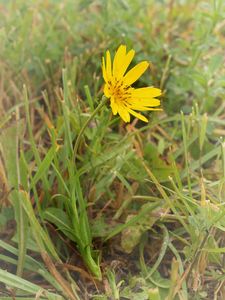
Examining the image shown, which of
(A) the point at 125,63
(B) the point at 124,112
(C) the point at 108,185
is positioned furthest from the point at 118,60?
(C) the point at 108,185

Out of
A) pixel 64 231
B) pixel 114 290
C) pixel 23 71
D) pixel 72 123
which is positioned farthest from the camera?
pixel 23 71

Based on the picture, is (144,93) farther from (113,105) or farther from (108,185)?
(108,185)

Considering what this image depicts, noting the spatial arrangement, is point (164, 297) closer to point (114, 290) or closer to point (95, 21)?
point (114, 290)

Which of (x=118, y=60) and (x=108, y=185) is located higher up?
(x=118, y=60)

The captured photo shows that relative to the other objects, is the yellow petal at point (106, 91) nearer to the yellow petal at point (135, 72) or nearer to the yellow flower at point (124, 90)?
the yellow flower at point (124, 90)

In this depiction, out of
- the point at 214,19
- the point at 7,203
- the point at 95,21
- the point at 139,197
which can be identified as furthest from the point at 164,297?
the point at 95,21

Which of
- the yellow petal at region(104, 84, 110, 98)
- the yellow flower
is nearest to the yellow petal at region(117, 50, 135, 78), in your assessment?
the yellow flower

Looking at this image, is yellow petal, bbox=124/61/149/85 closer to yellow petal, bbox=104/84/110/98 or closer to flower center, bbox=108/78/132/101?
flower center, bbox=108/78/132/101
